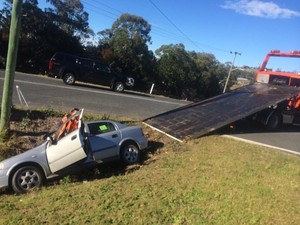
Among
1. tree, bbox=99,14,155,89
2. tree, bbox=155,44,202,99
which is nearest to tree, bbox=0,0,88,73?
tree, bbox=99,14,155,89

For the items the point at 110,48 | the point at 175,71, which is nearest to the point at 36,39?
the point at 110,48

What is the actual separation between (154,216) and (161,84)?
35.7m

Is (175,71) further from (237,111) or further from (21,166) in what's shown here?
(21,166)

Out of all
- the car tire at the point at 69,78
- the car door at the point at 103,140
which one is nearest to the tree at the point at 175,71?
the car tire at the point at 69,78

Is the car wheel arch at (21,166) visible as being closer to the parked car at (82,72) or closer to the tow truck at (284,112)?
the tow truck at (284,112)

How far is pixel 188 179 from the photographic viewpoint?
8172 millimetres

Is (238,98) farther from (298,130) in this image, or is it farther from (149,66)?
(149,66)

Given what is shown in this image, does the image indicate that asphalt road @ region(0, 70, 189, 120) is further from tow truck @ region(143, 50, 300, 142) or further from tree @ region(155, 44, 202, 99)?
tree @ region(155, 44, 202, 99)

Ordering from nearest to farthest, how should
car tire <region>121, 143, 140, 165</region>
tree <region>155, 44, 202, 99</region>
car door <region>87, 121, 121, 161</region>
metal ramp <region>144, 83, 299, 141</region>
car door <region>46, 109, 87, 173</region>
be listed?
car door <region>46, 109, 87, 173</region> → car door <region>87, 121, 121, 161</region> → car tire <region>121, 143, 140, 165</region> → metal ramp <region>144, 83, 299, 141</region> → tree <region>155, 44, 202, 99</region>

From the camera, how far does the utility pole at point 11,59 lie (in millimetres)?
10008

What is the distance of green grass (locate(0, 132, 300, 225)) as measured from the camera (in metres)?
6.22

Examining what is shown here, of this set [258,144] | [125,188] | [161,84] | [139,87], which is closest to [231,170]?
[125,188]

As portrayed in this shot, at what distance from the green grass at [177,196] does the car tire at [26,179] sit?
10.3 inches

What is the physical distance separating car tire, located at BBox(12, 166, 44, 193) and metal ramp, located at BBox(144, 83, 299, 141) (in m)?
5.00
